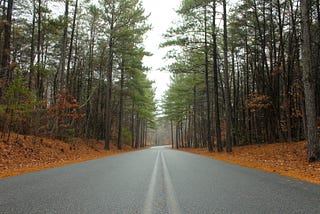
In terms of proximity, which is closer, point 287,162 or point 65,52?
point 287,162

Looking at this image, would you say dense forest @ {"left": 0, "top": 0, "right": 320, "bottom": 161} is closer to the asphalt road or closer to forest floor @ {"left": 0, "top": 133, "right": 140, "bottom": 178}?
forest floor @ {"left": 0, "top": 133, "right": 140, "bottom": 178}

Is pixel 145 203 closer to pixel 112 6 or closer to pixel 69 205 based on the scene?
pixel 69 205

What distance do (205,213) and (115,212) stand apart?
109cm

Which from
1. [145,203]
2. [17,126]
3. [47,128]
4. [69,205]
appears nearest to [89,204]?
[69,205]

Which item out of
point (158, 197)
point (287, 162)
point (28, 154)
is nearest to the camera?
point (158, 197)

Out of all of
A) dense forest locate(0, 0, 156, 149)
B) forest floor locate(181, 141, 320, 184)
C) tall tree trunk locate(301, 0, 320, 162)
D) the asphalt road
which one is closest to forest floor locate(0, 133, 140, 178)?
dense forest locate(0, 0, 156, 149)

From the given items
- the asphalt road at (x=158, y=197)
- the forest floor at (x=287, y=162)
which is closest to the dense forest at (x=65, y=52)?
the asphalt road at (x=158, y=197)

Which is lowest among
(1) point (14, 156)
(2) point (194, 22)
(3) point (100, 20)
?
(1) point (14, 156)

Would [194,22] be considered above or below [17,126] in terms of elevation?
above

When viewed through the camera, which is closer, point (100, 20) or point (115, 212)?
point (115, 212)

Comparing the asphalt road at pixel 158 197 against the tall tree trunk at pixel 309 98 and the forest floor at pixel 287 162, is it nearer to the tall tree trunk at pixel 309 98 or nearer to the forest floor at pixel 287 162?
the forest floor at pixel 287 162

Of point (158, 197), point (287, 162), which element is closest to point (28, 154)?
point (158, 197)

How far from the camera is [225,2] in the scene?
53.5 ft

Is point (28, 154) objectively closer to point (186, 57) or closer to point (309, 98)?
point (309, 98)
